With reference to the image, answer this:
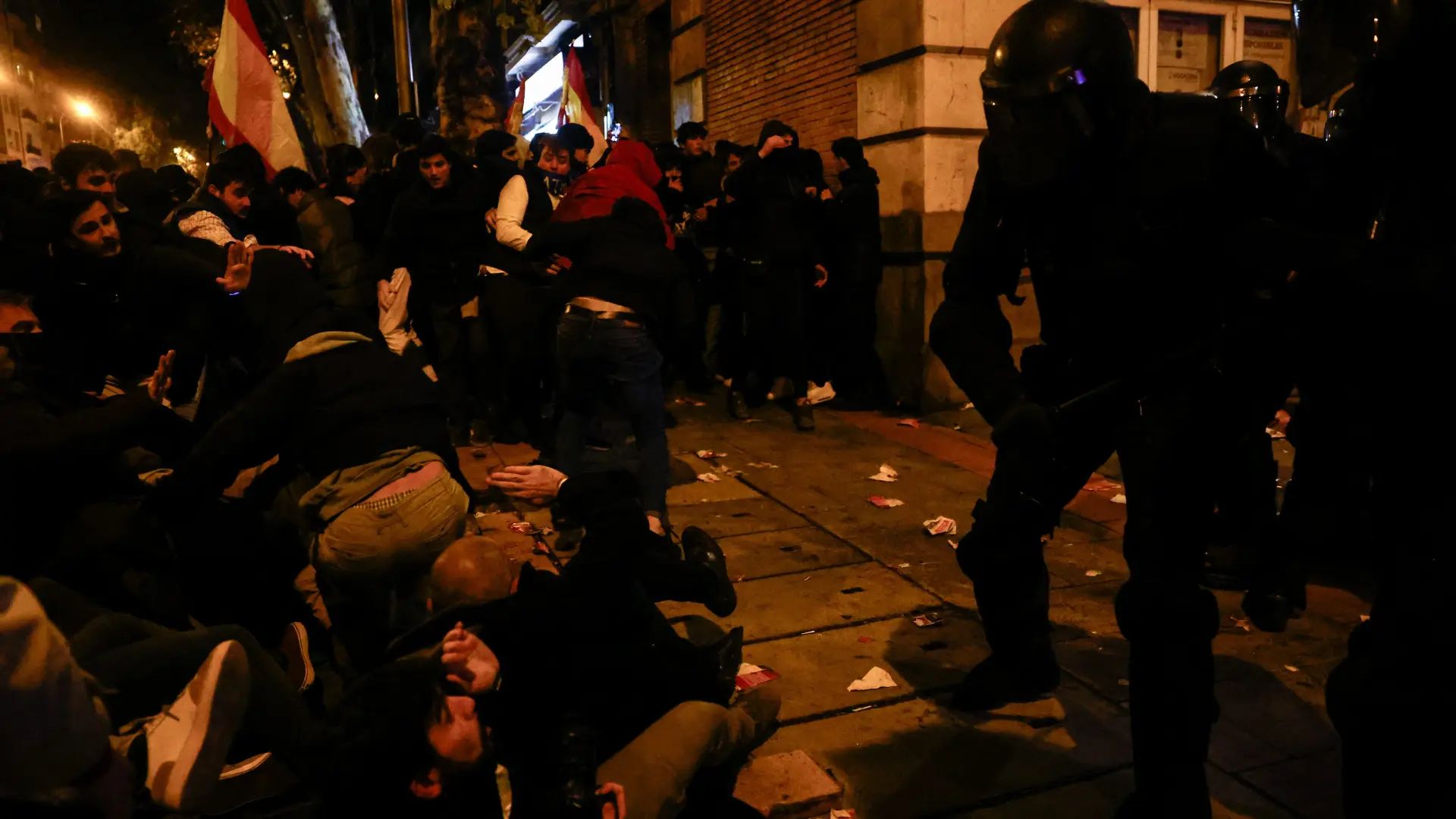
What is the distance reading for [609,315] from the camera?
500 centimetres

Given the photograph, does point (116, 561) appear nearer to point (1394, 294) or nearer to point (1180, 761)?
point (1180, 761)

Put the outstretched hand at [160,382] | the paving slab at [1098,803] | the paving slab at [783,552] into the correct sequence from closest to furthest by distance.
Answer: the paving slab at [1098,803], the outstretched hand at [160,382], the paving slab at [783,552]

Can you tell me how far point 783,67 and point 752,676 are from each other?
8.24 metres

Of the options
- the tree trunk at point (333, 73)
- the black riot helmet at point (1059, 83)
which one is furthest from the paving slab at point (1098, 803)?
the tree trunk at point (333, 73)

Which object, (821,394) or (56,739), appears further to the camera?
(821,394)

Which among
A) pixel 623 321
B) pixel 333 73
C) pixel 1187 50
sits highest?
pixel 333 73

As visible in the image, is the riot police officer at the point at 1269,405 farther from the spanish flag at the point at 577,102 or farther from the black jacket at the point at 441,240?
the spanish flag at the point at 577,102

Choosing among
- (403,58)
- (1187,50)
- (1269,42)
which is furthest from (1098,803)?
(403,58)

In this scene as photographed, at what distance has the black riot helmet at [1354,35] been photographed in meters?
2.17

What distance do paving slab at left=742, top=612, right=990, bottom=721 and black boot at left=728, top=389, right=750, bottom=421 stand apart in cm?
440

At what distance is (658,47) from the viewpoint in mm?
15195

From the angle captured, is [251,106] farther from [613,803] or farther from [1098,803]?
[1098,803]

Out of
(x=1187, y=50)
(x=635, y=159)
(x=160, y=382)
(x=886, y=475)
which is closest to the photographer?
(x=160, y=382)

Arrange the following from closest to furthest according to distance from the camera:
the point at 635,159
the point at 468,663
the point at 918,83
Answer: the point at 468,663 → the point at 635,159 → the point at 918,83
